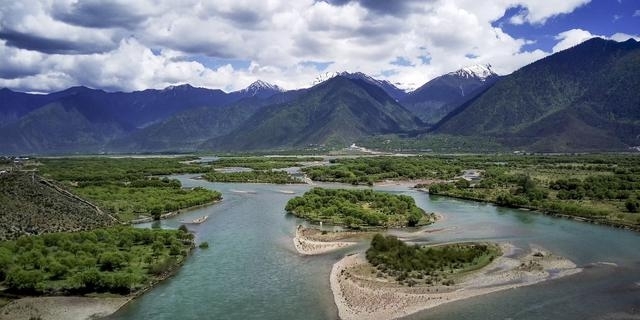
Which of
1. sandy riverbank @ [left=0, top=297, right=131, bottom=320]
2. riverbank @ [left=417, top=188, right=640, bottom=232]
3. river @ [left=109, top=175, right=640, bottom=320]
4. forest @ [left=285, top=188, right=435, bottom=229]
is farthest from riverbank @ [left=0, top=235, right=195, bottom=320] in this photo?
riverbank @ [left=417, top=188, right=640, bottom=232]

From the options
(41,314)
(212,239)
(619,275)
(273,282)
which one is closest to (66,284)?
(41,314)

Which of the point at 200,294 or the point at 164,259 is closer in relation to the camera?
the point at 200,294

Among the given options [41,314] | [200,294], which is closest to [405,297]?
[200,294]

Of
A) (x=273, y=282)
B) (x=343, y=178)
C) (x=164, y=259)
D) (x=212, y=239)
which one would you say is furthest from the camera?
(x=343, y=178)

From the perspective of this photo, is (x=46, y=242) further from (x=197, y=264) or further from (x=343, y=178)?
(x=343, y=178)

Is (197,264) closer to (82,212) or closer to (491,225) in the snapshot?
(82,212)

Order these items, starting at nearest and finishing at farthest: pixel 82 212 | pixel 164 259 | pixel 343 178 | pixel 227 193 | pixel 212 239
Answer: pixel 164 259 → pixel 212 239 → pixel 82 212 → pixel 227 193 → pixel 343 178

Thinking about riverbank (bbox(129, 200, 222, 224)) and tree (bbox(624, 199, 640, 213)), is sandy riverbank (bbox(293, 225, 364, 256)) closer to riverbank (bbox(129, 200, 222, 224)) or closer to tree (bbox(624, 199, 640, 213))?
riverbank (bbox(129, 200, 222, 224))
